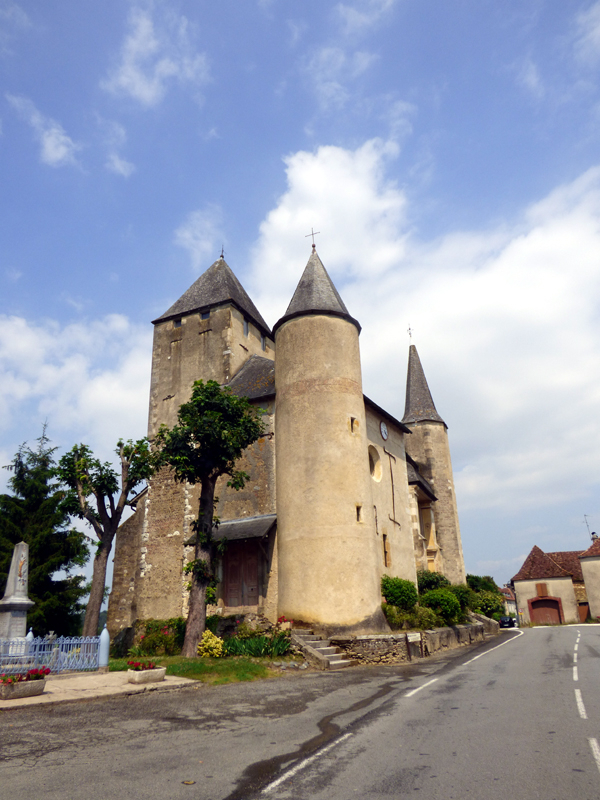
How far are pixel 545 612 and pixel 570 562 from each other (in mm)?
5617

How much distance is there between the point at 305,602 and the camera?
17.1m

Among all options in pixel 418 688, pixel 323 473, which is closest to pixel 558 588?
pixel 323 473

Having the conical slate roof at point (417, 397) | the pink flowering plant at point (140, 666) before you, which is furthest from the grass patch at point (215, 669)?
the conical slate roof at point (417, 397)

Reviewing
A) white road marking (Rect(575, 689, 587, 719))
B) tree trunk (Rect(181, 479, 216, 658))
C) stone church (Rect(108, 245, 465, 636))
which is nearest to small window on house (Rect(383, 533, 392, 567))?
stone church (Rect(108, 245, 465, 636))

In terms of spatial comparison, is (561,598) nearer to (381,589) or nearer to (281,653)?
(381,589)

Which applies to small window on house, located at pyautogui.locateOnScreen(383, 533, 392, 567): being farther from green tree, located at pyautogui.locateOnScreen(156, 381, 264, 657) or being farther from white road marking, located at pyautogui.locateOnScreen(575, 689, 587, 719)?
white road marking, located at pyautogui.locateOnScreen(575, 689, 587, 719)

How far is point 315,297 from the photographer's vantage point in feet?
68.0

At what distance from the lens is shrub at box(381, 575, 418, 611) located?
19344mm

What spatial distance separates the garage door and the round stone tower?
36.2 m

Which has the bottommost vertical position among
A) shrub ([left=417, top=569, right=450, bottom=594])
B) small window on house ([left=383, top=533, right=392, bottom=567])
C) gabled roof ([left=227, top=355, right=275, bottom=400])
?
shrub ([left=417, top=569, right=450, bottom=594])

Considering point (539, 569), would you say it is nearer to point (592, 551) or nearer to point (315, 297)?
point (592, 551)

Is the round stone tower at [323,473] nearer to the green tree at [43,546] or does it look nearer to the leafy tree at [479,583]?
Answer: the green tree at [43,546]

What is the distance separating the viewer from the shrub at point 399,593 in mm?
19344

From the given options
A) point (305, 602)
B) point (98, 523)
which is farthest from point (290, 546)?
point (98, 523)
